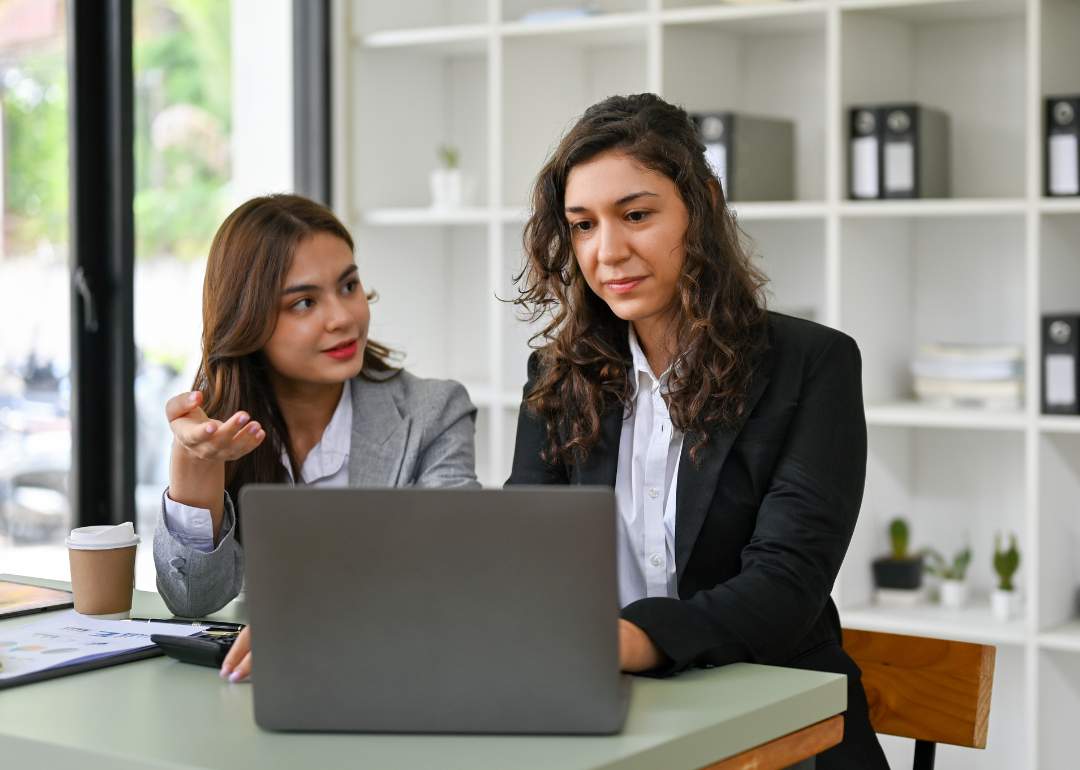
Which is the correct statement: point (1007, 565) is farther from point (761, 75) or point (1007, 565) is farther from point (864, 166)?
point (761, 75)

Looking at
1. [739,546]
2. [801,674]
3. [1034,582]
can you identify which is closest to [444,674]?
[801,674]

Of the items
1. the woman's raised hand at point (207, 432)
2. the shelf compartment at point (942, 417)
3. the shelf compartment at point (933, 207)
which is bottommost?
the shelf compartment at point (942, 417)

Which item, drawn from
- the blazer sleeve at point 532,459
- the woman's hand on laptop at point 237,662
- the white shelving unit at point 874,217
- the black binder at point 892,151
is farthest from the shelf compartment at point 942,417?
the woman's hand on laptop at point 237,662

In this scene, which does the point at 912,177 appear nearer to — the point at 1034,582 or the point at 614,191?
the point at 1034,582

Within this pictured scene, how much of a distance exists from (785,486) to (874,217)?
5.37 feet

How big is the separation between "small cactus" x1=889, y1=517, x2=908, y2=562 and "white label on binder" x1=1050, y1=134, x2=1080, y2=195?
0.83 meters

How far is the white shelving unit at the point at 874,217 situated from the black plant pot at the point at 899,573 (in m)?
0.04

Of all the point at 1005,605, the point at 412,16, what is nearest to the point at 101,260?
the point at 412,16

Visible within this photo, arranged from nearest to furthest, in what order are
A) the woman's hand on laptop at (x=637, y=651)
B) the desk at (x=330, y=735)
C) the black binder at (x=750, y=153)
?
the desk at (x=330, y=735) → the woman's hand on laptop at (x=637, y=651) → the black binder at (x=750, y=153)

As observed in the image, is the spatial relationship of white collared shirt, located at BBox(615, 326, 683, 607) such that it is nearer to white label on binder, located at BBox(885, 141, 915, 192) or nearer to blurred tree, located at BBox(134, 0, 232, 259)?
white label on binder, located at BBox(885, 141, 915, 192)

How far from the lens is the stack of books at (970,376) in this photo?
273 cm

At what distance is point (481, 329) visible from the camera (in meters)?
3.66

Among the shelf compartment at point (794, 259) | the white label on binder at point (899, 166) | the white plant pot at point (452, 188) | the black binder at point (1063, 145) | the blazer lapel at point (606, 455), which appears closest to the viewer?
the blazer lapel at point (606, 455)

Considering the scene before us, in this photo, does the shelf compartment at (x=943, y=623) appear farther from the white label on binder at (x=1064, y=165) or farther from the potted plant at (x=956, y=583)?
the white label on binder at (x=1064, y=165)
